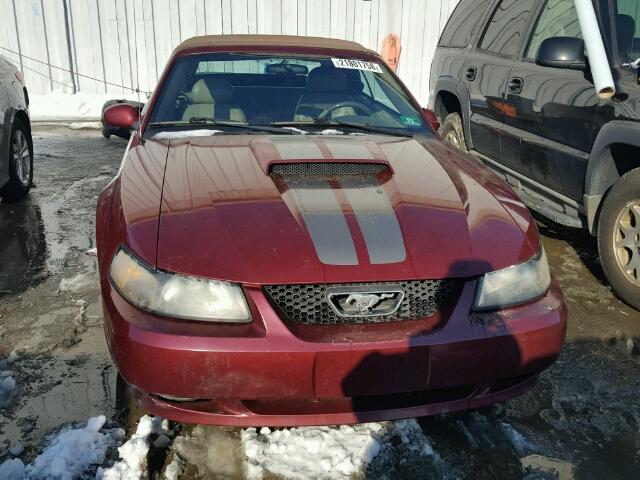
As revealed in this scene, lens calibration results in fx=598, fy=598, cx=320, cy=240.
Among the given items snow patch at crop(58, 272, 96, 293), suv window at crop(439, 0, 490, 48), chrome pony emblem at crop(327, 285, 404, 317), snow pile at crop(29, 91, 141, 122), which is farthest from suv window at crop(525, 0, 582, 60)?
snow pile at crop(29, 91, 141, 122)

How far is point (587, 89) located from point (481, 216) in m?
1.81

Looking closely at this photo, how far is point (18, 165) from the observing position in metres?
5.36

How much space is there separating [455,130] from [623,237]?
239cm

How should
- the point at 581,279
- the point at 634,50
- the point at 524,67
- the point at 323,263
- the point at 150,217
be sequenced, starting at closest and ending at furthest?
1. the point at 323,263
2. the point at 150,217
3. the point at 634,50
4. the point at 581,279
5. the point at 524,67

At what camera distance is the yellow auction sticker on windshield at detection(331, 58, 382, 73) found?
3.68 metres

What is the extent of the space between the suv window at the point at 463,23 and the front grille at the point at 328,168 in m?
3.49

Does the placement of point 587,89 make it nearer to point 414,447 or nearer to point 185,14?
point 414,447

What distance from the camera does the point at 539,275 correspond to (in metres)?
2.24

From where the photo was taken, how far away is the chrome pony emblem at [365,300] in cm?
197

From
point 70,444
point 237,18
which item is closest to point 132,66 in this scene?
point 237,18

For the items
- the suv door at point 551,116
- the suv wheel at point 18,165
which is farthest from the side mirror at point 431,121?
the suv wheel at point 18,165

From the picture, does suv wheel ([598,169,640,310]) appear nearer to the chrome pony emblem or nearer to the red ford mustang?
the red ford mustang

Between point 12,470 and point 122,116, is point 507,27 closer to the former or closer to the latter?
point 122,116

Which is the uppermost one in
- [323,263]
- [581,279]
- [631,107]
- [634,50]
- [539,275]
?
[634,50]
